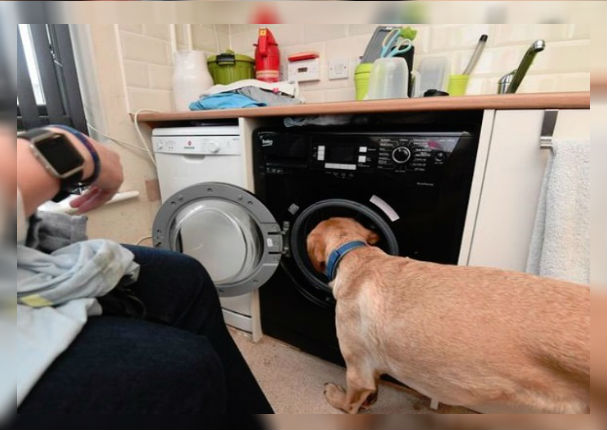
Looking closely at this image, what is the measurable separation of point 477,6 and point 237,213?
0.78 m

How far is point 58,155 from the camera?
33cm

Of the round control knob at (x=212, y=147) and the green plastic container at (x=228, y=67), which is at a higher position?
the green plastic container at (x=228, y=67)

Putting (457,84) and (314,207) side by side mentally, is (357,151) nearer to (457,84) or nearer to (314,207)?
(314,207)

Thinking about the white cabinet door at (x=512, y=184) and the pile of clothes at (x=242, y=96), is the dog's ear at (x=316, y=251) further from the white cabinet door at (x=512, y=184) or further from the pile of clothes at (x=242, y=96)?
the pile of clothes at (x=242, y=96)

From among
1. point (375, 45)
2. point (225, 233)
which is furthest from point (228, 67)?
point (225, 233)

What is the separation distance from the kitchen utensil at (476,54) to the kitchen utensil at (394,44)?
0.82 feet

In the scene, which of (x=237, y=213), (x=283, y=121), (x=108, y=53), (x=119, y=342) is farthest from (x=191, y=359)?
(x=108, y=53)

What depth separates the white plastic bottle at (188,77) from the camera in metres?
1.16

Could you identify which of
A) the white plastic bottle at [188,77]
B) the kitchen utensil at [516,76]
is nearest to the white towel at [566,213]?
the kitchen utensil at [516,76]

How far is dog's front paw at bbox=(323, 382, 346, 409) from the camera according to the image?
86 cm

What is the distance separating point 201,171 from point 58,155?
671mm

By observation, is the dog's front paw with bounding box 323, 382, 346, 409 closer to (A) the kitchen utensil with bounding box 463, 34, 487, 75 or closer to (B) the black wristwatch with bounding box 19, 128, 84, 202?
(B) the black wristwatch with bounding box 19, 128, 84, 202

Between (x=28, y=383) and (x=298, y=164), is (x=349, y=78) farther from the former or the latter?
(x=28, y=383)

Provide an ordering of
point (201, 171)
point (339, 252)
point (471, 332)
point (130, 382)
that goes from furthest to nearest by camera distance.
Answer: point (201, 171) → point (339, 252) → point (471, 332) → point (130, 382)
